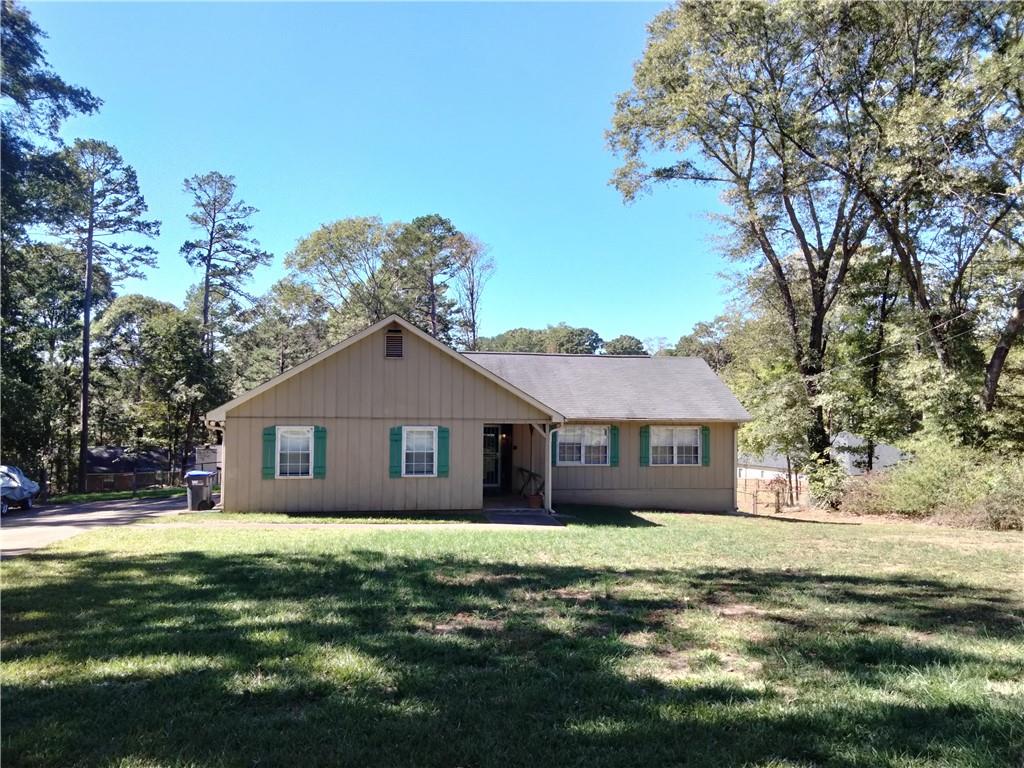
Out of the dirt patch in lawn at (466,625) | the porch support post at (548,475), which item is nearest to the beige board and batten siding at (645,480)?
the porch support post at (548,475)

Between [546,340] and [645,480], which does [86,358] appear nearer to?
[645,480]

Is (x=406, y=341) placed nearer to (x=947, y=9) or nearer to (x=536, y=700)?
(x=536, y=700)

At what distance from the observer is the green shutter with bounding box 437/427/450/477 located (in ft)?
46.5

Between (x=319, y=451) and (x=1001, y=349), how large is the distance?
61.7ft

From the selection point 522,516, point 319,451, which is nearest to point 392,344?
point 319,451

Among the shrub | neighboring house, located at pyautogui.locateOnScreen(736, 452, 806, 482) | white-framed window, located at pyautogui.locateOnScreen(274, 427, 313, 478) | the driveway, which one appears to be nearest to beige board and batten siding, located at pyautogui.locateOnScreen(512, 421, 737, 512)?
the shrub

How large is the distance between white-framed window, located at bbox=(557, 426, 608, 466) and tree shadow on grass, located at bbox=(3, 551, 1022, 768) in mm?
9980

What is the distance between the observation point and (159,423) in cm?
2956

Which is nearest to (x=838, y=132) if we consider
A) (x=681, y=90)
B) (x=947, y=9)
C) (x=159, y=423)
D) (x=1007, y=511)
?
(x=947, y=9)

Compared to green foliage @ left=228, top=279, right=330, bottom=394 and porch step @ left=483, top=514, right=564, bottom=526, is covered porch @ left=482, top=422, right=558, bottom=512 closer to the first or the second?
porch step @ left=483, top=514, right=564, bottom=526

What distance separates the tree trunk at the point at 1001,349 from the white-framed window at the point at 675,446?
8640mm

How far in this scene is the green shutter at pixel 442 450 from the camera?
14.2 m

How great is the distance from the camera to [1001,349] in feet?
58.5

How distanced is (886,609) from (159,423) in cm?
3121
